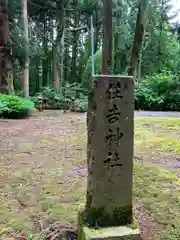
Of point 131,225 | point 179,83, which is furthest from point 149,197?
point 179,83

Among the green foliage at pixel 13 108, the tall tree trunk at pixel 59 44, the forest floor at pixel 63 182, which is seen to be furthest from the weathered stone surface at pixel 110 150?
the tall tree trunk at pixel 59 44

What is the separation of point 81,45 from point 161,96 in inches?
520

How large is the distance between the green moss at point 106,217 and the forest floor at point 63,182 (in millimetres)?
375

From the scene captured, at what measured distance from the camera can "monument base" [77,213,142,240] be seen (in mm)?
2150

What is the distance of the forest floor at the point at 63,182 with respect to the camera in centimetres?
274

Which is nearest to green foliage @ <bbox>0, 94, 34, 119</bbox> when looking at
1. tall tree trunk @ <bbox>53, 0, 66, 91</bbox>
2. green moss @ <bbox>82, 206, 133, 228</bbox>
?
tall tree trunk @ <bbox>53, 0, 66, 91</bbox>

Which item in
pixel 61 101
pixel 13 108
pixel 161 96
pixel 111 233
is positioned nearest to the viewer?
pixel 111 233

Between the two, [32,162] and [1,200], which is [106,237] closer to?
[1,200]

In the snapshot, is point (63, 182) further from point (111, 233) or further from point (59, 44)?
point (59, 44)

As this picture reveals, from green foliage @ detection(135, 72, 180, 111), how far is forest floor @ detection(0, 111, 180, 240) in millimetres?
6721

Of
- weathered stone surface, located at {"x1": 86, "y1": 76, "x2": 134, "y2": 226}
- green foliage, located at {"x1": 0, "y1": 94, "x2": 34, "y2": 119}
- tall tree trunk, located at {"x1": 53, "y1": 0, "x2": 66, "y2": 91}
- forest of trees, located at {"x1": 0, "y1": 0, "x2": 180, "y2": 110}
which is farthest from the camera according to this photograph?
tall tree trunk, located at {"x1": 53, "y1": 0, "x2": 66, "y2": 91}

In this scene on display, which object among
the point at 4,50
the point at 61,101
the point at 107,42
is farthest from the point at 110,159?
the point at 61,101

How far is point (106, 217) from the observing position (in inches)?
88.8

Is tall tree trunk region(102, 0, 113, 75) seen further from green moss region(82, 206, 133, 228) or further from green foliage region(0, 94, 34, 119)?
green moss region(82, 206, 133, 228)
